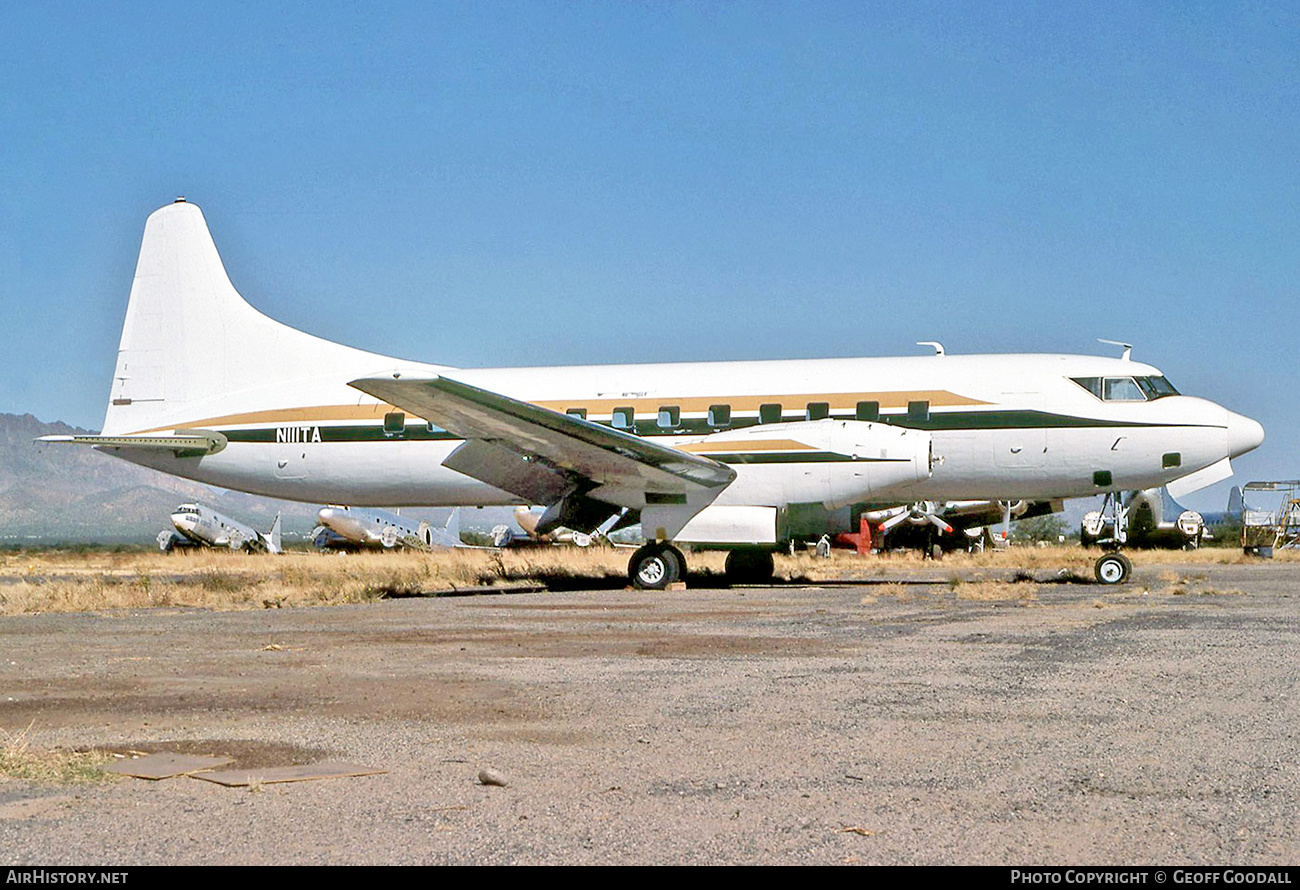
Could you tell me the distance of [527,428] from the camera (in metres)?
21.0

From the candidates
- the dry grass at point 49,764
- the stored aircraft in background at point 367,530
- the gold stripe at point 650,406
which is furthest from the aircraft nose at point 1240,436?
Result: the stored aircraft in background at point 367,530

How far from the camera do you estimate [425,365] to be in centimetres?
2475

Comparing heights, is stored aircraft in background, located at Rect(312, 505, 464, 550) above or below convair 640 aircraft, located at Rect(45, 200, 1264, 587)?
below

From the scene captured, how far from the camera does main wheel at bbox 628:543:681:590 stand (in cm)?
2228

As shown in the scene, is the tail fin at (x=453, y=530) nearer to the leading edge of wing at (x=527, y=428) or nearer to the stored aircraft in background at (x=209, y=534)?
the stored aircraft in background at (x=209, y=534)

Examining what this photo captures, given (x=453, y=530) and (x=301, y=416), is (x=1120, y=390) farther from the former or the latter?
(x=453, y=530)

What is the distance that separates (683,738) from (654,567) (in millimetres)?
14599

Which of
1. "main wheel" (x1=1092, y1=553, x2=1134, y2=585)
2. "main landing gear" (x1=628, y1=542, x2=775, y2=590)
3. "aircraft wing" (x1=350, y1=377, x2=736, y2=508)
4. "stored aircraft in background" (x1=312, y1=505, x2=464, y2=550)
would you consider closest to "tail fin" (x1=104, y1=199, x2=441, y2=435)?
"aircraft wing" (x1=350, y1=377, x2=736, y2=508)

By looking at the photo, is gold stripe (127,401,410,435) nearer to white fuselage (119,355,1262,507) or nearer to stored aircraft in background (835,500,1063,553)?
white fuselage (119,355,1262,507)

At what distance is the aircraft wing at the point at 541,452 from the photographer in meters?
20.1

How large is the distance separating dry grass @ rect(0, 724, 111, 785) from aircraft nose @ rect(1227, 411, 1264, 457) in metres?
19.8
